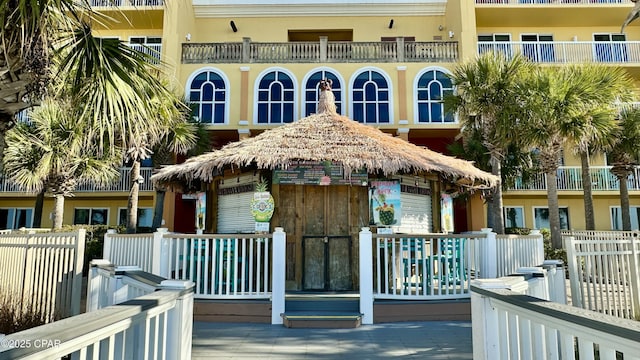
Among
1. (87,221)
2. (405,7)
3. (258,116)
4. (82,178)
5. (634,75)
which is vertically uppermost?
(405,7)

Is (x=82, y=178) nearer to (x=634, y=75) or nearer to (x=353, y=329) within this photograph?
(x=353, y=329)

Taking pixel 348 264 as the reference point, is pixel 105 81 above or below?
Answer: above

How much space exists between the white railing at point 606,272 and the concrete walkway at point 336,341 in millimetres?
1889

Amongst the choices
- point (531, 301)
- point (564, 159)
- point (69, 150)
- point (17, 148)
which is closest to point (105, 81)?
point (531, 301)

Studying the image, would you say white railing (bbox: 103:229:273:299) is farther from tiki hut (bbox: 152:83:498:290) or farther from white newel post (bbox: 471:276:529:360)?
white newel post (bbox: 471:276:529:360)

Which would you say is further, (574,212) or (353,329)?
(574,212)

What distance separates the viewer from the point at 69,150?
1411 cm

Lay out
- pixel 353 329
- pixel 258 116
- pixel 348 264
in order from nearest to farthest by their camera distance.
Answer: pixel 353 329, pixel 348 264, pixel 258 116

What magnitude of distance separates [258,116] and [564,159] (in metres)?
14.4

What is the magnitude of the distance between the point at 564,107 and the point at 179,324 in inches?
513

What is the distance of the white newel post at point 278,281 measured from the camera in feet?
26.0

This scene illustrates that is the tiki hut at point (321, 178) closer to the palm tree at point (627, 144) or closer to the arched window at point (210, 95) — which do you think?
the arched window at point (210, 95)

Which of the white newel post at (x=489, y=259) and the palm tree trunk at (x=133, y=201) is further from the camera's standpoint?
the palm tree trunk at (x=133, y=201)

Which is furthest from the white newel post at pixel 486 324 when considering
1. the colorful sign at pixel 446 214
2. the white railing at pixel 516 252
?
the colorful sign at pixel 446 214
